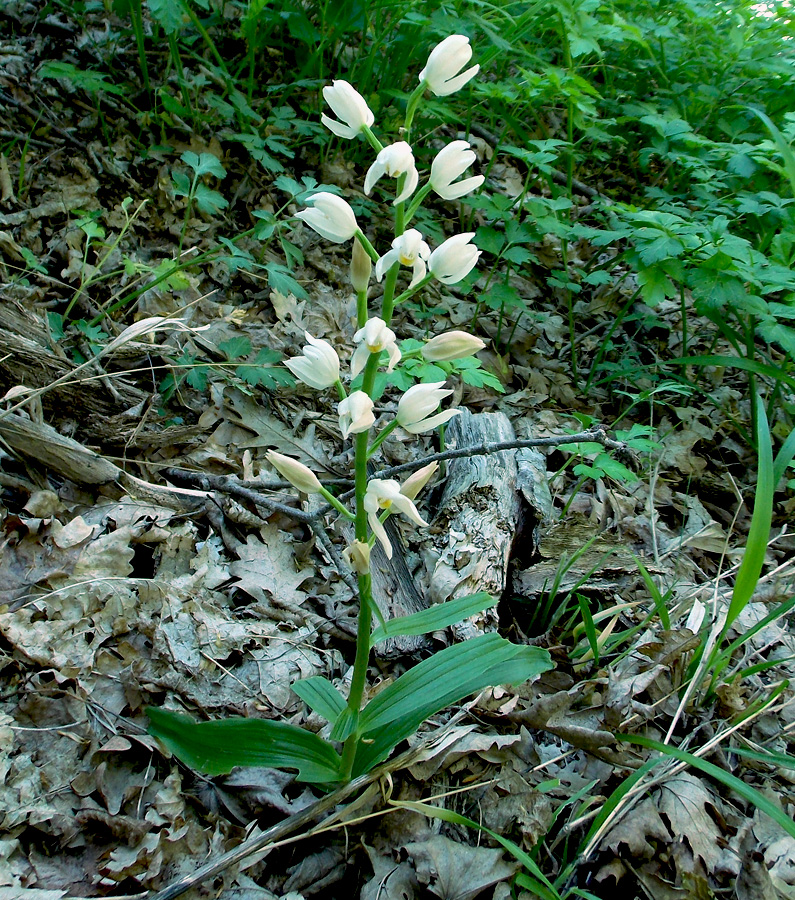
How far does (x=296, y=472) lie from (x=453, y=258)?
60 cm

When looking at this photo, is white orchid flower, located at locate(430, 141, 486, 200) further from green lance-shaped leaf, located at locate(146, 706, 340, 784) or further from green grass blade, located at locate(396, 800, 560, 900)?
green grass blade, located at locate(396, 800, 560, 900)

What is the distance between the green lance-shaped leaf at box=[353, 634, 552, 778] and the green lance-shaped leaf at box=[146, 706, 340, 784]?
0.16 meters

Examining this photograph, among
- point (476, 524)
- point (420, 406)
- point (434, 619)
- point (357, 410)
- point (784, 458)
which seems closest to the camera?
point (357, 410)

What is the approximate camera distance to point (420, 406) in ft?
4.70

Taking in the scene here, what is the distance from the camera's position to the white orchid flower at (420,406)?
1418 mm

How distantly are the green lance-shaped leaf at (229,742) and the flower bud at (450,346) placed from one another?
0.92 metres

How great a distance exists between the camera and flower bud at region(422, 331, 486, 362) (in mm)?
1395

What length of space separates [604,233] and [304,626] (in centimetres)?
211

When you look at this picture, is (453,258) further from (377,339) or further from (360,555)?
(360,555)

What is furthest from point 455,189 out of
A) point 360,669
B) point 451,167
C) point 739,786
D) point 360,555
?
point 739,786

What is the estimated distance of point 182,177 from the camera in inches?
109

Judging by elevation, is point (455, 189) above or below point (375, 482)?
above

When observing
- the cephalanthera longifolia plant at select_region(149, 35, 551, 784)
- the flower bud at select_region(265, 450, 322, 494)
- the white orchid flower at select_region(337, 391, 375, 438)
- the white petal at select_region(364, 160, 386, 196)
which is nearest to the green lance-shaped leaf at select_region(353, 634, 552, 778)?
the cephalanthera longifolia plant at select_region(149, 35, 551, 784)

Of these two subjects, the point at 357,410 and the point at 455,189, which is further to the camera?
the point at 455,189
